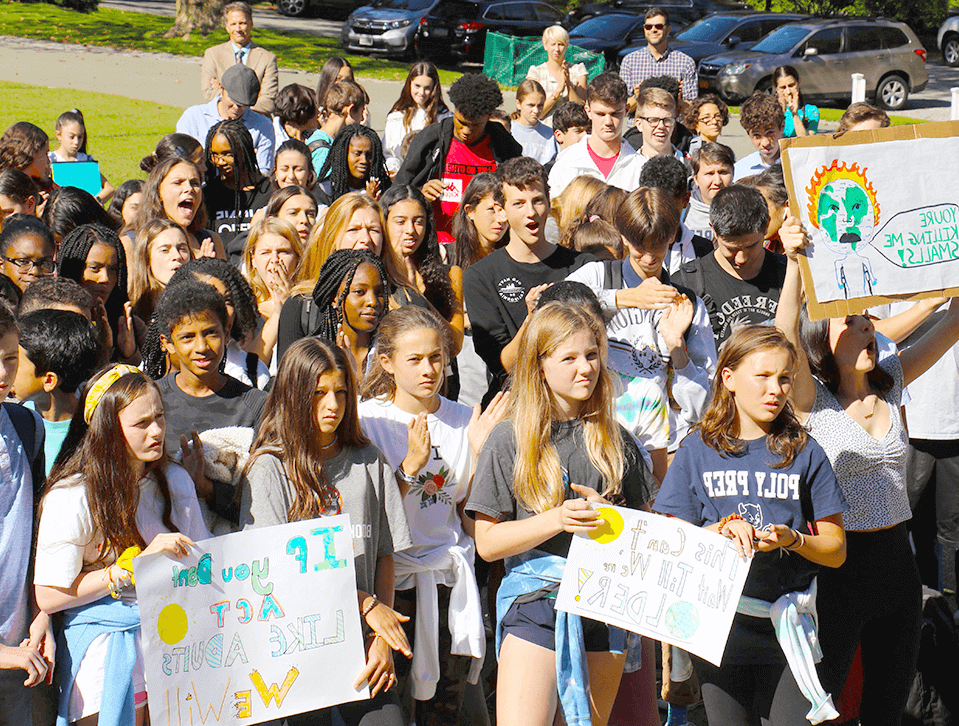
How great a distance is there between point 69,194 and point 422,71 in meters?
3.92

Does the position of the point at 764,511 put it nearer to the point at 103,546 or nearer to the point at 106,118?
the point at 103,546

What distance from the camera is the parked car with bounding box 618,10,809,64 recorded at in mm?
22703

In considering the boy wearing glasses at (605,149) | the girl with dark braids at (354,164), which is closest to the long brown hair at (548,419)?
the boy wearing glasses at (605,149)

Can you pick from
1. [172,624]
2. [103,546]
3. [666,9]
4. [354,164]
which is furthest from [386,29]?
[172,624]

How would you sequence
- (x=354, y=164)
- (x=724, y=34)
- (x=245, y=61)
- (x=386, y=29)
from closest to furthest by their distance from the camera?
(x=354, y=164) < (x=245, y=61) < (x=724, y=34) < (x=386, y=29)

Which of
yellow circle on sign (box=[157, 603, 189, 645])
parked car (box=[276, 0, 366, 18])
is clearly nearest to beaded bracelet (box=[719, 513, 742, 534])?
yellow circle on sign (box=[157, 603, 189, 645])

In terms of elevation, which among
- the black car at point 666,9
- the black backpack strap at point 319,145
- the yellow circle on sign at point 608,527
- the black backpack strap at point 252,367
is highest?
the black car at point 666,9

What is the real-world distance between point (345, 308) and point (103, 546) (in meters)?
1.80

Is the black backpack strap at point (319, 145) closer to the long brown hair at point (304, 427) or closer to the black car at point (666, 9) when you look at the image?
the long brown hair at point (304, 427)

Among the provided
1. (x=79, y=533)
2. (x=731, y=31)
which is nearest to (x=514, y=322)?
(x=79, y=533)

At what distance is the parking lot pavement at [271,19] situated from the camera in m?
29.1

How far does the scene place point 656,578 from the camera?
3639 millimetres

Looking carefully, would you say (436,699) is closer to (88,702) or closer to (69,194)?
(88,702)

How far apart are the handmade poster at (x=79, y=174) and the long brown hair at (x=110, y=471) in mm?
5487
